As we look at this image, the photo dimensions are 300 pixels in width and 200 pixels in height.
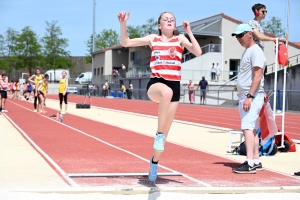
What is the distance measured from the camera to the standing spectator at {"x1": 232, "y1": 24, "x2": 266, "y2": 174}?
8.35 metres

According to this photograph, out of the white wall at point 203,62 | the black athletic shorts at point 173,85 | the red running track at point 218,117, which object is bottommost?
the red running track at point 218,117

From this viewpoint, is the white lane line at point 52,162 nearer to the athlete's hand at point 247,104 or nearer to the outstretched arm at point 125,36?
the outstretched arm at point 125,36

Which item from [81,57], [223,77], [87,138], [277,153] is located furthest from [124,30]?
[81,57]

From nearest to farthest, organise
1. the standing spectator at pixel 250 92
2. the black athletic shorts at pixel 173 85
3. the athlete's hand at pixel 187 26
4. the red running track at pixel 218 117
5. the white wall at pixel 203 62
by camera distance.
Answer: the black athletic shorts at pixel 173 85 < the athlete's hand at pixel 187 26 < the standing spectator at pixel 250 92 < the red running track at pixel 218 117 < the white wall at pixel 203 62

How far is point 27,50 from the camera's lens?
83562mm

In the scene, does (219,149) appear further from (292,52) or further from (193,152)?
(292,52)

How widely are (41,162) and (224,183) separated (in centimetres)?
312

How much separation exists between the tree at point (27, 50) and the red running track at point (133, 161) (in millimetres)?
70708

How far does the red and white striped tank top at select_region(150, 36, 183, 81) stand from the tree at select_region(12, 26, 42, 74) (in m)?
78.0

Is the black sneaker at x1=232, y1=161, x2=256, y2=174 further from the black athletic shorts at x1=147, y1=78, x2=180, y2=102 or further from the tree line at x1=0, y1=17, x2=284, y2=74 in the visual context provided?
the tree line at x1=0, y1=17, x2=284, y2=74

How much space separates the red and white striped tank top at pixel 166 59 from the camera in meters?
6.99

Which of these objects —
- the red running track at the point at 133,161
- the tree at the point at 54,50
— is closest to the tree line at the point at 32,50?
the tree at the point at 54,50

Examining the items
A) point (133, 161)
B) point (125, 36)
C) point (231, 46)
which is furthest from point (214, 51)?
point (125, 36)

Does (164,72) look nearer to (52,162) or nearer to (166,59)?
(166,59)
